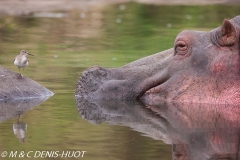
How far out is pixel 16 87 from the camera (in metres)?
9.47

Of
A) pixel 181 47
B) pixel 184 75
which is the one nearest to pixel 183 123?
pixel 184 75

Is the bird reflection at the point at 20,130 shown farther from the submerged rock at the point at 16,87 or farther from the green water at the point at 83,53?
the submerged rock at the point at 16,87

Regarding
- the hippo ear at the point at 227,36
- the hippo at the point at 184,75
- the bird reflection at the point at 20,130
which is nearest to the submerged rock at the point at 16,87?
the hippo at the point at 184,75

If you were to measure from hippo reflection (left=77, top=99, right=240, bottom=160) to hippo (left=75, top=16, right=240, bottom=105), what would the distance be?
0.10 meters

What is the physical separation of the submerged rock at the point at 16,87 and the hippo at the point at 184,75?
62 cm

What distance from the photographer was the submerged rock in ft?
30.7

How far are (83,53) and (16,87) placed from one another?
4.72m

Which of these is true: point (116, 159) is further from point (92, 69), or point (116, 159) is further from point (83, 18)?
point (83, 18)

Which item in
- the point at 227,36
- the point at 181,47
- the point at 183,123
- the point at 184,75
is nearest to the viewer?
the point at 183,123

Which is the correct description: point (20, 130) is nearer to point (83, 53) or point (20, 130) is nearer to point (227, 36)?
point (227, 36)

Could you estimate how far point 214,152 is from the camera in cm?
653

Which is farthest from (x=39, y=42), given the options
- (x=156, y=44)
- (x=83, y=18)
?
(x=83, y=18)

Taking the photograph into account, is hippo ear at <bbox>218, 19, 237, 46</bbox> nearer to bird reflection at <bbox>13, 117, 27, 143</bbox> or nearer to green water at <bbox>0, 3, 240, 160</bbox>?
green water at <bbox>0, 3, 240, 160</bbox>

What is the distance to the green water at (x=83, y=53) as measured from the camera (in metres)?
6.80
